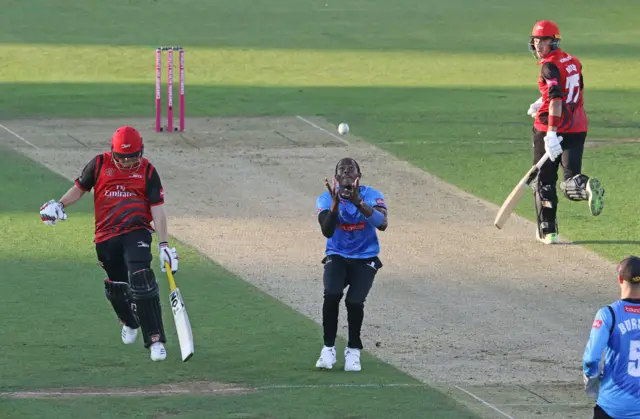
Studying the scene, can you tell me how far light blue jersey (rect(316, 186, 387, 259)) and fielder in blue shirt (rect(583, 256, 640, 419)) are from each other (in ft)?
11.0

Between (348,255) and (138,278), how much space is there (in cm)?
174

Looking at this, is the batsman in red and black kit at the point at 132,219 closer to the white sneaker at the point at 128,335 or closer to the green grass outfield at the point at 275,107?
the white sneaker at the point at 128,335

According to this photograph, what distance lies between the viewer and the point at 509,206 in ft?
52.4

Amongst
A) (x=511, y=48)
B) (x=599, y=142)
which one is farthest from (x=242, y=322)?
(x=511, y=48)

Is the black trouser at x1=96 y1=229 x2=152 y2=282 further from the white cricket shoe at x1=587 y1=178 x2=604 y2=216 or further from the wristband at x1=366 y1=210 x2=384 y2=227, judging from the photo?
the white cricket shoe at x1=587 y1=178 x2=604 y2=216

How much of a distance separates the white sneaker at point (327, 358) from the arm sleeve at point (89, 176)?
243 centimetres

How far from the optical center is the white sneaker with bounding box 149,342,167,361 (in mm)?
11312

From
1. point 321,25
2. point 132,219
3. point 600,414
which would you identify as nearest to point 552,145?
point 132,219

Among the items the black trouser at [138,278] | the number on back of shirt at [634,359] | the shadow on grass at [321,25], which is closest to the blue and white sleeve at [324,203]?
the black trouser at [138,278]

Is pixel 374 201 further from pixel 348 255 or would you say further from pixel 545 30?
pixel 545 30

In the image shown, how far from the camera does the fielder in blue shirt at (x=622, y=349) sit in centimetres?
803

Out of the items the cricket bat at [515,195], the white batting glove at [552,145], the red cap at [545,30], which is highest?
the red cap at [545,30]

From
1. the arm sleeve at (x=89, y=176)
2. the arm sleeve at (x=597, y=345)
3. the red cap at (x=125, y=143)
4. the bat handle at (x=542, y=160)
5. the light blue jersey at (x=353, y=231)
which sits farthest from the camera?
the bat handle at (x=542, y=160)

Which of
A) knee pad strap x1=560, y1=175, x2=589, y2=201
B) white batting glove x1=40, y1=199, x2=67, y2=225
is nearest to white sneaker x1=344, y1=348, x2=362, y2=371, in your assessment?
white batting glove x1=40, y1=199, x2=67, y2=225
